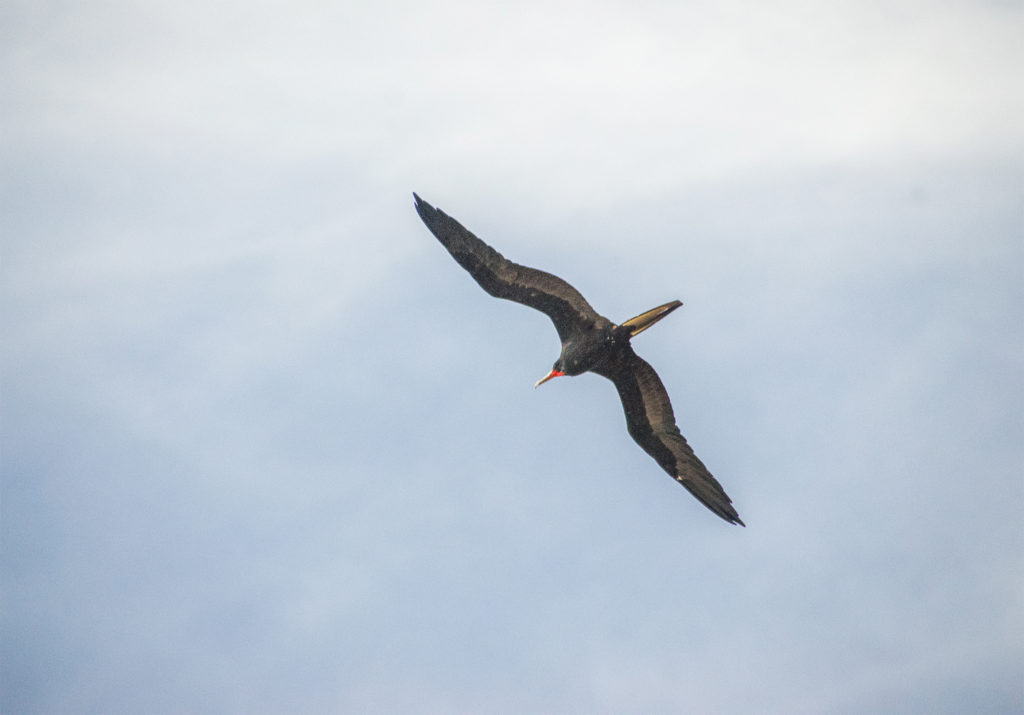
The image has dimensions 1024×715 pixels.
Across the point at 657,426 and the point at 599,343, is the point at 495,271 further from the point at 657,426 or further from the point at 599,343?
the point at 657,426

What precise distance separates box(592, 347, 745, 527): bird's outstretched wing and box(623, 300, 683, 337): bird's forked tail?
2.88 ft

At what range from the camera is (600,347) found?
23328 millimetres

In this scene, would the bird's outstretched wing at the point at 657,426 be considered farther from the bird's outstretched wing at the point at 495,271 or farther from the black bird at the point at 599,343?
the bird's outstretched wing at the point at 495,271

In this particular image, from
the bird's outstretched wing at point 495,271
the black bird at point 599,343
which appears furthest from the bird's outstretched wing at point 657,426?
the bird's outstretched wing at point 495,271

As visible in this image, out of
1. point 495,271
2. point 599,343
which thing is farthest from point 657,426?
point 495,271

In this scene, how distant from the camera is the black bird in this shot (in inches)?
887

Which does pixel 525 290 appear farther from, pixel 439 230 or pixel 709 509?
pixel 709 509

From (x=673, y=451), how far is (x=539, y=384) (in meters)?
3.68

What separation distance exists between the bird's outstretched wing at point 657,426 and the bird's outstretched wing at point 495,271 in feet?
Result: 7.08

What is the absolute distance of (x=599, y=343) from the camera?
23266 mm

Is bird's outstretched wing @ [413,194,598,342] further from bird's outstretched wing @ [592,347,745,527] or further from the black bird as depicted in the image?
bird's outstretched wing @ [592,347,745,527]

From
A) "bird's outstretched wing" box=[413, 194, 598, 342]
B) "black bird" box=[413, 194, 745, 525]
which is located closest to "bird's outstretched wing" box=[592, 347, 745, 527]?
"black bird" box=[413, 194, 745, 525]

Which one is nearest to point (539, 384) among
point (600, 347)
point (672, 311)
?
point (600, 347)

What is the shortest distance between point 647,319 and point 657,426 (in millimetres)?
3087
